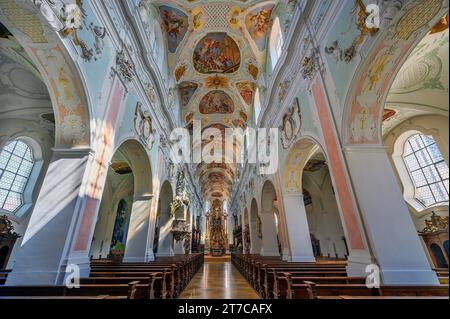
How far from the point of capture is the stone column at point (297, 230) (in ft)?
24.2

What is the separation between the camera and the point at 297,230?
303 inches

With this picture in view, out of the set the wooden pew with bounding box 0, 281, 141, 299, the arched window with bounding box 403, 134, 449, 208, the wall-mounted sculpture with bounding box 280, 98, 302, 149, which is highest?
the wall-mounted sculpture with bounding box 280, 98, 302, 149

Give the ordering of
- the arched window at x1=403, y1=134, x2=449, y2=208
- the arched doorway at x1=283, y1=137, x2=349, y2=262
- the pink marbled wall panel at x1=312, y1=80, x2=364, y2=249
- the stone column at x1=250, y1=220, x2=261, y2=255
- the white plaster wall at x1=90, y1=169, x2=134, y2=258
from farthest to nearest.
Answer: the stone column at x1=250, y1=220, x2=261, y2=255, the white plaster wall at x1=90, y1=169, x2=134, y2=258, the arched doorway at x1=283, y1=137, x2=349, y2=262, the pink marbled wall panel at x1=312, y1=80, x2=364, y2=249, the arched window at x1=403, y1=134, x2=449, y2=208

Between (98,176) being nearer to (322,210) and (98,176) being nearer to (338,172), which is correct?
(338,172)

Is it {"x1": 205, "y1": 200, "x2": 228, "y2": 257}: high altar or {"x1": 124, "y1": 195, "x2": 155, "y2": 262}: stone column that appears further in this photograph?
{"x1": 205, "y1": 200, "x2": 228, "y2": 257}: high altar

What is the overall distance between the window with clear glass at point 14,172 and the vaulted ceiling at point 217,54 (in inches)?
315

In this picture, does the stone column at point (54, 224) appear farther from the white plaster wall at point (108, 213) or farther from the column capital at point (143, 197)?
the white plaster wall at point (108, 213)

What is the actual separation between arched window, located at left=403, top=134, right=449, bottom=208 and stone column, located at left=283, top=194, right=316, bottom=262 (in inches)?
192

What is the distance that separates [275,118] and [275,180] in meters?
2.76

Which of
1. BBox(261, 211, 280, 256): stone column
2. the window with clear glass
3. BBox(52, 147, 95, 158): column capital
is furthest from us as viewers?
BBox(261, 211, 280, 256): stone column

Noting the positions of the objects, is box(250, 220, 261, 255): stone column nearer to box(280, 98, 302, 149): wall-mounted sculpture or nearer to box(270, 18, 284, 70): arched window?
box(280, 98, 302, 149): wall-mounted sculpture

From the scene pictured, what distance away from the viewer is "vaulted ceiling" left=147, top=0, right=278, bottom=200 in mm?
9500

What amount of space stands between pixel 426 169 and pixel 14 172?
13313 mm

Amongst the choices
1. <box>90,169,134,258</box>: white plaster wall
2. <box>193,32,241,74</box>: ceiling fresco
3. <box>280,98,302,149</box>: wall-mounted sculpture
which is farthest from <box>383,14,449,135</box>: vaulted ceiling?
<box>90,169,134,258</box>: white plaster wall
